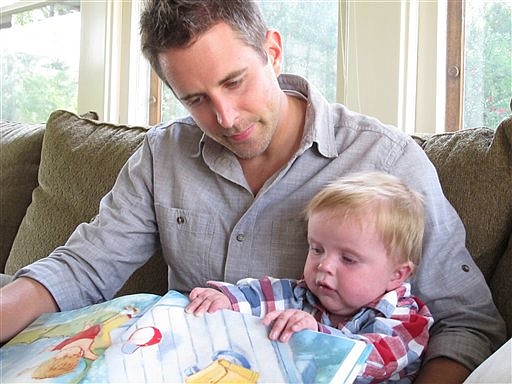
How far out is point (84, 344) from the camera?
3.22 ft

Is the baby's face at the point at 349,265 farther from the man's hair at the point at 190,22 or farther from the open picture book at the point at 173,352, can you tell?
the man's hair at the point at 190,22

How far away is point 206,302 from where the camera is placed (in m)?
1.01

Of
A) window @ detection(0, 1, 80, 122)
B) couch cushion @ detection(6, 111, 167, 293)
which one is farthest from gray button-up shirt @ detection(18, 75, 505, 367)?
window @ detection(0, 1, 80, 122)

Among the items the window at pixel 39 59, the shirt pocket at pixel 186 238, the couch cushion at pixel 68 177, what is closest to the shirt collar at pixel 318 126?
the shirt pocket at pixel 186 238

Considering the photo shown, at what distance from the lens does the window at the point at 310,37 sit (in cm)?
220

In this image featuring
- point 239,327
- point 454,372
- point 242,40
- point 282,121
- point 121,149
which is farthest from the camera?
point 121,149

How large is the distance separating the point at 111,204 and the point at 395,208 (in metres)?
0.61

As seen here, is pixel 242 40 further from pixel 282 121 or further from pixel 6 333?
pixel 6 333

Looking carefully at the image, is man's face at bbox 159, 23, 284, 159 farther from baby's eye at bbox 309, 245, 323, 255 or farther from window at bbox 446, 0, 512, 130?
window at bbox 446, 0, 512, 130

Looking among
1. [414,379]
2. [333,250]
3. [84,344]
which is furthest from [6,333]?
[414,379]

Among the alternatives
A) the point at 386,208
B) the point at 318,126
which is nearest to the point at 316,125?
the point at 318,126

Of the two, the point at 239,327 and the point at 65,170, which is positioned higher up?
the point at 65,170

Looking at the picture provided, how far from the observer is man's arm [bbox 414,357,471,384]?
1.05 meters

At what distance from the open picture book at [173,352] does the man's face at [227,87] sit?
338 mm
